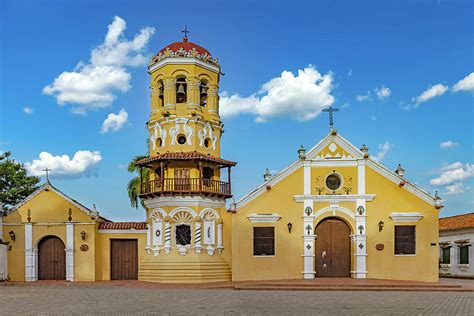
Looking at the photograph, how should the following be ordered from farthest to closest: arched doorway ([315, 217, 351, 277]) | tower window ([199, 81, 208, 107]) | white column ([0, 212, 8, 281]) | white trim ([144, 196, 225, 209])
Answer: tower window ([199, 81, 208, 107]) < white column ([0, 212, 8, 281]) < arched doorway ([315, 217, 351, 277]) < white trim ([144, 196, 225, 209])

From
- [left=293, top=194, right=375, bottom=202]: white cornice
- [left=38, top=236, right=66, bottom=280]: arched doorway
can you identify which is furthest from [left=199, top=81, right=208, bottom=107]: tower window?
[left=38, top=236, right=66, bottom=280]: arched doorway

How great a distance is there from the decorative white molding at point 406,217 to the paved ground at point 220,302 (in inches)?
198

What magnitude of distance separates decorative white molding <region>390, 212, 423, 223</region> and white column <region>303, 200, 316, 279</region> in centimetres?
375

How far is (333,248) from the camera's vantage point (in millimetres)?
25547

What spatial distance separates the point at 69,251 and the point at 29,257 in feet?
6.58

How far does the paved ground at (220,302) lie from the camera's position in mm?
14742

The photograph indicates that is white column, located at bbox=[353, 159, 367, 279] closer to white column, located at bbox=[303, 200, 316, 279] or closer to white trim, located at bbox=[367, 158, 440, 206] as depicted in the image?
white trim, located at bbox=[367, 158, 440, 206]

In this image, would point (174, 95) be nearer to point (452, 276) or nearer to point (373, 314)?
point (373, 314)

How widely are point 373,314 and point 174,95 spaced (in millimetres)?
15860

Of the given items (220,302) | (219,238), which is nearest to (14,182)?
(219,238)

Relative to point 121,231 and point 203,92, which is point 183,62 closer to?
point 203,92

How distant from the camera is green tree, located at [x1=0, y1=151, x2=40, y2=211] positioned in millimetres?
34719

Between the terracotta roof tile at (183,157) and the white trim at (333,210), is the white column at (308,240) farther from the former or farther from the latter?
the terracotta roof tile at (183,157)

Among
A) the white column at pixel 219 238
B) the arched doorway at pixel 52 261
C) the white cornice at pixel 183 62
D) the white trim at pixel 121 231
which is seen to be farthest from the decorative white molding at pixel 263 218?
the arched doorway at pixel 52 261
